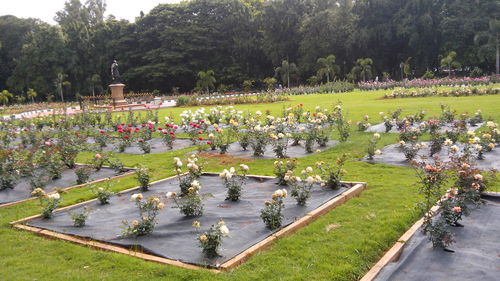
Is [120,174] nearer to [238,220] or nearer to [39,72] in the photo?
[238,220]

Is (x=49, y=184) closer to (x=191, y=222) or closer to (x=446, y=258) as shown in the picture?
(x=191, y=222)

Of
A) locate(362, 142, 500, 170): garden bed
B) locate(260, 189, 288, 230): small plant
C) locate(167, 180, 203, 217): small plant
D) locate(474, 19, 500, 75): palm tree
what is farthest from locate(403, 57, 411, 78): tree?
locate(260, 189, 288, 230): small plant

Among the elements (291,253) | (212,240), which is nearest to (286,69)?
(291,253)

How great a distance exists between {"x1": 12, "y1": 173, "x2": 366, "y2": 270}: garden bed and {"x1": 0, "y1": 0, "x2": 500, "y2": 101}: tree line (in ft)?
117

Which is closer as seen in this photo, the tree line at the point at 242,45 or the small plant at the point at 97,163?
the small plant at the point at 97,163

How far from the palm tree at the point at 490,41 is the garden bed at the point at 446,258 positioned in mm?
36688

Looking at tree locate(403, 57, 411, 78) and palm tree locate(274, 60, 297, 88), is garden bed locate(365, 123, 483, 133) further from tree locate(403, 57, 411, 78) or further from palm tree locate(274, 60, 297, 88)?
palm tree locate(274, 60, 297, 88)

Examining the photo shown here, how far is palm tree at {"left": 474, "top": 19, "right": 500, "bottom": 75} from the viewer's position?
→ 3519 cm

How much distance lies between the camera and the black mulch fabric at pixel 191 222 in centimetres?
398

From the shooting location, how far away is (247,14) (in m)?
49.5

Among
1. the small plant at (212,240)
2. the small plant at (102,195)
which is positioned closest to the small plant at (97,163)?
the small plant at (102,195)

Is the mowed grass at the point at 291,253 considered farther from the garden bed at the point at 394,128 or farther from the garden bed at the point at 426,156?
the garden bed at the point at 394,128

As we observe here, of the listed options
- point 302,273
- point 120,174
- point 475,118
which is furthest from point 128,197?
point 475,118

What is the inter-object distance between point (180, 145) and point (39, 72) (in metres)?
45.8
